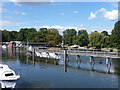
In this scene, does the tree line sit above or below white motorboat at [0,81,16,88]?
above

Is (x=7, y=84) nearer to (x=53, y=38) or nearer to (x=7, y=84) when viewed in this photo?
(x=7, y=84)

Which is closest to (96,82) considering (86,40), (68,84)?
(68,84)

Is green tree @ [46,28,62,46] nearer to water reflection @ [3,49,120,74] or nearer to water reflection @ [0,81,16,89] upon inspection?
water reflection @ [3,49,120,74]

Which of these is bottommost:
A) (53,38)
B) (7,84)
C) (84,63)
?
(7,84)

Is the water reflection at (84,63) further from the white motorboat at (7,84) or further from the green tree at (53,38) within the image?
the green tree at (53,38)

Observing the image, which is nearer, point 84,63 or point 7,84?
point 7,84

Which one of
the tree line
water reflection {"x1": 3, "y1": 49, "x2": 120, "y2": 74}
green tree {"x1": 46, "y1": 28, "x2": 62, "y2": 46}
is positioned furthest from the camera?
green tree {"x1": 46, "y1": 28, "x2": 62, "y2": 46}

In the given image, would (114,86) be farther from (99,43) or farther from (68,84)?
(99,43)

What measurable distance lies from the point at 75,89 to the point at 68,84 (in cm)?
244

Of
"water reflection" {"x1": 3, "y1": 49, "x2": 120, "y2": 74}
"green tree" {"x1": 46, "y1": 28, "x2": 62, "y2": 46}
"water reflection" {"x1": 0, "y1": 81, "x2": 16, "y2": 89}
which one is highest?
"green tree" {"x1": 46, "y1": 28, "x2": 62, "y2": 46}

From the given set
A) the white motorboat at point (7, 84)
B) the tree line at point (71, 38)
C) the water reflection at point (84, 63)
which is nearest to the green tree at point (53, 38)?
the tree line at point (71, 38)

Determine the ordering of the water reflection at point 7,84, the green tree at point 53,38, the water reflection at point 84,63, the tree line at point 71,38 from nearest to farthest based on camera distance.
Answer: the water reflection at point 7,84 < the water reflection at point 84,63 < the tree line at point 71,38 < the green tree at point 53,38

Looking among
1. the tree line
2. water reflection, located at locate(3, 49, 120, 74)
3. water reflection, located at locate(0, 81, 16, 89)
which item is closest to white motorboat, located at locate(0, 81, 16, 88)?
water reflection, located at locate(0, 81, 16, 89)

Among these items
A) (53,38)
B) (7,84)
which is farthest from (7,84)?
(53,38)
